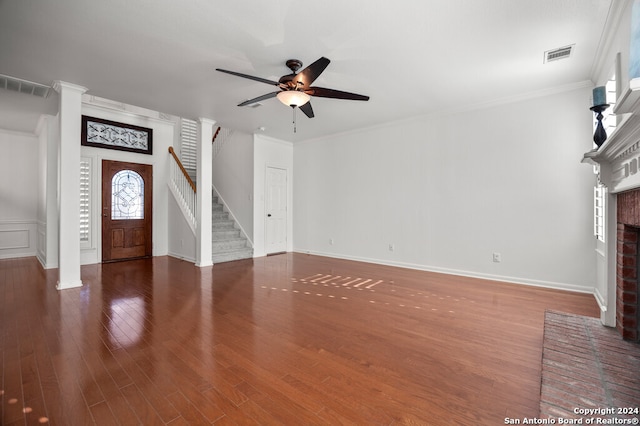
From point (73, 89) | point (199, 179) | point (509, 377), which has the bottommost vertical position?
point (509, 377)

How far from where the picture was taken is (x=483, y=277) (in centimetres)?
482

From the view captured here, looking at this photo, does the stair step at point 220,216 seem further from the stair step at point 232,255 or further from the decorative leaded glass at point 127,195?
the decorative leaded glass at point 127,195

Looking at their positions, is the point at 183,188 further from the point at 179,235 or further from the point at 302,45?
the point at 302,45

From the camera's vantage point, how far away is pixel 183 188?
6762mm

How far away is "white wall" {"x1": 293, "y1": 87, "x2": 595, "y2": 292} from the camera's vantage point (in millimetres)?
4113

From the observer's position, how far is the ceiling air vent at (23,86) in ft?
13.1

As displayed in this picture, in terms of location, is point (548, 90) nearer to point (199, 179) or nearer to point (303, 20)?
point (303, 20)

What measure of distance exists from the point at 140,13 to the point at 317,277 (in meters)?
4.03

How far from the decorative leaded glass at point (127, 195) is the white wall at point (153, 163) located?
268 millimetres

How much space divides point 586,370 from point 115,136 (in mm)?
8227

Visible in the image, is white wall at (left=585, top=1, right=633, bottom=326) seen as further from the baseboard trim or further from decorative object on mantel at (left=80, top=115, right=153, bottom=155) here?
decorative object on mantel at (left=80, top=115, right=153, bottom=155)

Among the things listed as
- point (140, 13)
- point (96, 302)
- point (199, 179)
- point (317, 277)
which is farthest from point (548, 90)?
point (96, 302)

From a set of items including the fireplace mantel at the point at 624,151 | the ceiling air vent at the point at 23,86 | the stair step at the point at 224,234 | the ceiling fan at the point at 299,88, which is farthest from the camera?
the stair step at the point at 224,234

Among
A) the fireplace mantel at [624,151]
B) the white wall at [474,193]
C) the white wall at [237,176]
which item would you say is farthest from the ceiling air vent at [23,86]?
the fireplace mantel at [624,151]
